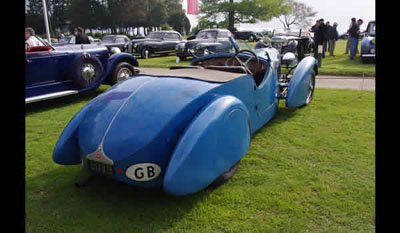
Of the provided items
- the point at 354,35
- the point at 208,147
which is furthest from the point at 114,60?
the point at 354,35

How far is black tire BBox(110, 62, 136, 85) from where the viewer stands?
705 cm

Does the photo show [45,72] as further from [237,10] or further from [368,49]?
[237,10]

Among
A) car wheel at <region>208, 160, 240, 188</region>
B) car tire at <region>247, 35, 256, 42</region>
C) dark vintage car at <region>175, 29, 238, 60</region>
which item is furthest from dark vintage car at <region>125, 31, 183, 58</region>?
car tire at <region>247, 35, 256, 42</region>

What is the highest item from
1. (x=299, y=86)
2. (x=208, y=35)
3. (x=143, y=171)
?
(x=208, y=35)

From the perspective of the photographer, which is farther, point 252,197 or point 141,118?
point 252,197

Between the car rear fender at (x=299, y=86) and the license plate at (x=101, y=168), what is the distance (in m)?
2.93

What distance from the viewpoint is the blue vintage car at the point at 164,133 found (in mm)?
2170

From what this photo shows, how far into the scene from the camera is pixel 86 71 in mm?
6293

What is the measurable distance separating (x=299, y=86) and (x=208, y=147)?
2755mm

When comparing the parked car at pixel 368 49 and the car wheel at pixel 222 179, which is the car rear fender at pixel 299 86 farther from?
the parked car at pixel 368 49

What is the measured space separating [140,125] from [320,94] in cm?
516

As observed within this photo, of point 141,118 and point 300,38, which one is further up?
point 300,38
